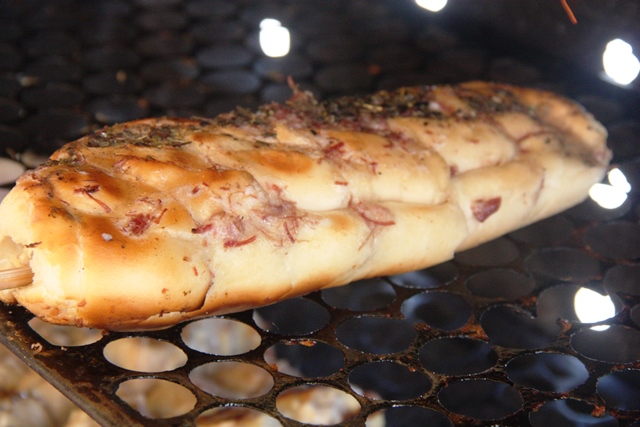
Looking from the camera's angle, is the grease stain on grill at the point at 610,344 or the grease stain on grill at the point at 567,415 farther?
the grease stain on grill at the point at 610,344

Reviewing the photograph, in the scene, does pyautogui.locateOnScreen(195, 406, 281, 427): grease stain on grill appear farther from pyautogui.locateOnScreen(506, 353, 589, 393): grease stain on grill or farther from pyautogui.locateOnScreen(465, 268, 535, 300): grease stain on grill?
pyautogui.locateOnScreen(465, 268, 535, 300): grease stain on grill

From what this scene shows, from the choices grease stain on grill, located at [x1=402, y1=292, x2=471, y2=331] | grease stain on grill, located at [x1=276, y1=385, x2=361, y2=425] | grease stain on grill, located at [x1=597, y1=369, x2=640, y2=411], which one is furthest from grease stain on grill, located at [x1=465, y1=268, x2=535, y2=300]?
grease stain on grill, located at [x1=276, y1=385, x2=361, y2=425]

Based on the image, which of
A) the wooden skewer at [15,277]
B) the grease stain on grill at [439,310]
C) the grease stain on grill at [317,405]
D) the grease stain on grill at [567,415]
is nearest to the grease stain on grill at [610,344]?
the grease stain on grill at [567,415]

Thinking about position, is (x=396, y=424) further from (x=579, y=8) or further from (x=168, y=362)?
(x=579, y=8)

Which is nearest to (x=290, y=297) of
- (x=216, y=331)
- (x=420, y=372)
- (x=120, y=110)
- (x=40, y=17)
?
(x=216, y=331)

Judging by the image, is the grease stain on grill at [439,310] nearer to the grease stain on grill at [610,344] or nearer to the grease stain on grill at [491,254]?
the grease stain on grill at [491,254]
